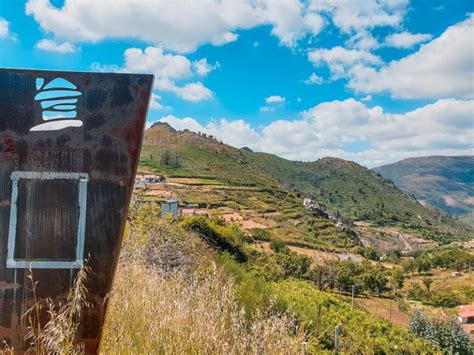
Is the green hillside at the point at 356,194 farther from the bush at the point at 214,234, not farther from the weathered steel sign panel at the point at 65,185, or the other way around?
the weathered steel sign panel at the point at 65,185

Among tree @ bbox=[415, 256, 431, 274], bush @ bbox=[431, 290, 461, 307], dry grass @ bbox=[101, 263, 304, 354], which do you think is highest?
dry grass @ bbox=[101, 263, 304, 354]

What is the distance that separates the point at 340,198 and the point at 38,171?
156 meters

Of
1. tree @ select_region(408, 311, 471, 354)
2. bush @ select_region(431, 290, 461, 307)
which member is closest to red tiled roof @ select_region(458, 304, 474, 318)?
bush @ select_region(431, 290, 461, 307)

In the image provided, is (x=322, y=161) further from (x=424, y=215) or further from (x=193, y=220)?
(x=193, y=220)

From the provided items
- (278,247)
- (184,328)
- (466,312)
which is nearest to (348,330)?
(184,328)

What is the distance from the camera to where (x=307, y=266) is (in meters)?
49.4

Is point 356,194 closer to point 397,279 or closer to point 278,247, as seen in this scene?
point 397,279

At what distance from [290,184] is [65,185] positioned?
484ft

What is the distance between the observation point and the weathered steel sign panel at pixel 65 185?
93.6 inches

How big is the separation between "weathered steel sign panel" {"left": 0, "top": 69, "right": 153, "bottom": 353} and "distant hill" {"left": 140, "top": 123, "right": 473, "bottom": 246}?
226ft

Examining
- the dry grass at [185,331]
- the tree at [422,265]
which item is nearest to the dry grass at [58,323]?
the dry grass at [185,331]

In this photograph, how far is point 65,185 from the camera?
2.42 meters

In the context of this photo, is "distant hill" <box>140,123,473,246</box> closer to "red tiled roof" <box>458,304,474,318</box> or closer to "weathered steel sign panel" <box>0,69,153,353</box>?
"red tiled roof" <box>458,304,474,318</box>

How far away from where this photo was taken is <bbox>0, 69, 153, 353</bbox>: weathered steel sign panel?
7.80ft
